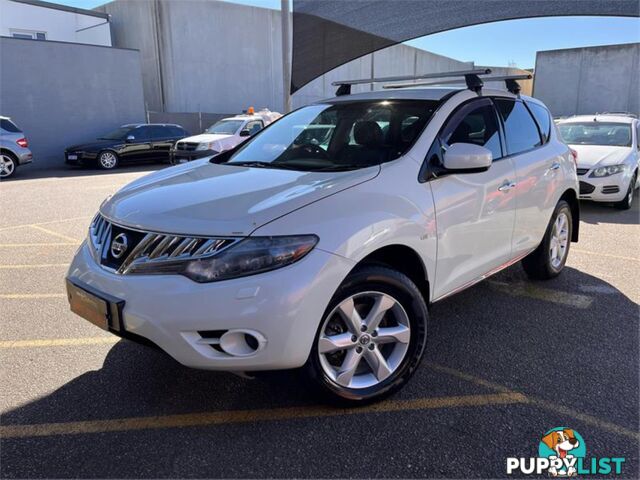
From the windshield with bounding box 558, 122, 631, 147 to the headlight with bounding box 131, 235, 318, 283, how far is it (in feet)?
27.7

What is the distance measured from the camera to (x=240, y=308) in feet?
7.52

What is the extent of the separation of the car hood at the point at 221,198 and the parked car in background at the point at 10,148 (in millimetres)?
12724

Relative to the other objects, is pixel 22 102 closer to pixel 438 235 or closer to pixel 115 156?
pixel 115 156

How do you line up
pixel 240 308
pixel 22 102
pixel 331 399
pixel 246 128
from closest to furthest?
1. pixel 240 308
2. pixel 331 399
3. pixel 246 128
4. pixel 22 102

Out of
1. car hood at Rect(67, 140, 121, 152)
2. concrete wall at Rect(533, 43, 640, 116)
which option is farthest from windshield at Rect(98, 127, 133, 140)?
concrete wall at Rect(533, 43, 640, 116)

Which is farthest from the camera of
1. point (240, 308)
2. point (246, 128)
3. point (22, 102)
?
point (22, 102)

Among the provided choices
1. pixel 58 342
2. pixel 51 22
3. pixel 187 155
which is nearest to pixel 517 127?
pixel 58 342

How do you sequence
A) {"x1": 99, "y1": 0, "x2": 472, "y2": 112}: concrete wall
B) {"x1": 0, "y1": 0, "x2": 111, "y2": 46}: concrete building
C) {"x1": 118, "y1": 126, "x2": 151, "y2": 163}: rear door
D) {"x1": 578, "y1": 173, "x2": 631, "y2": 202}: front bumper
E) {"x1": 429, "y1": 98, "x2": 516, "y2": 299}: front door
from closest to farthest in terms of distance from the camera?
{"x1": 429, "y1": 98, "x2": 516, "y2": 299}: front door → {"x1": 578, "y1": 173, "x2": 631, "y2": 202}: front bumper → {"x1": 118, "y1": 126, "x2": 151, "y2": 163}: rear door → {"x1": 0, "y1": 0, "x2": 111, "y2": 46}: concrete building → {"x1": 99, "y1": 0, "x2": 472, "y2": 112}: concrete wall

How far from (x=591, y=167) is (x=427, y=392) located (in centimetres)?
683

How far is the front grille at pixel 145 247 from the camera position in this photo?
7.77ft

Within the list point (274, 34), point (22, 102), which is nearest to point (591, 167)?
point (22, 102)

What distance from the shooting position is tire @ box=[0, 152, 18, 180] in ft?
44.9

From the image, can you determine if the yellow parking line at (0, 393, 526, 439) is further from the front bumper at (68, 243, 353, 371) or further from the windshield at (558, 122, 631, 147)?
the windshield at (558, 122, 631, 147)

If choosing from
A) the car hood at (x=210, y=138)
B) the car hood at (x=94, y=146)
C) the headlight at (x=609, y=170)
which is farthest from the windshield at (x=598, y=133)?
the car hood at (x=94, y=146)
